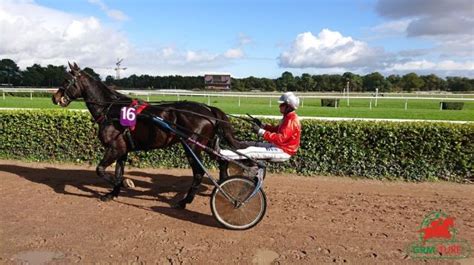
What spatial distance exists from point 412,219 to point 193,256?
2.65 m

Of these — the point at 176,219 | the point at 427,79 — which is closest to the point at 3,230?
the point at 176,219

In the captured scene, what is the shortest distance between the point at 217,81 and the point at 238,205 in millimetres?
45265

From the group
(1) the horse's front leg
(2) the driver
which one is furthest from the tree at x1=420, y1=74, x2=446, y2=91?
(1) the horse's front leg

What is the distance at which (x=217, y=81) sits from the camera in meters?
49.1

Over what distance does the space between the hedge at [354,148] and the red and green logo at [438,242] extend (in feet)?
6.29

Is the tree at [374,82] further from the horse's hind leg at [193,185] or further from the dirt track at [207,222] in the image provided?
the horse's hind leg at [193,185]

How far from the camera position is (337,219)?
188 inches

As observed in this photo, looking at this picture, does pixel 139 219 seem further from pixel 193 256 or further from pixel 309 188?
pixel 309 188

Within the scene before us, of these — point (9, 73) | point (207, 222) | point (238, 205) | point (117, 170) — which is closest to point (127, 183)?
point (117, 170)

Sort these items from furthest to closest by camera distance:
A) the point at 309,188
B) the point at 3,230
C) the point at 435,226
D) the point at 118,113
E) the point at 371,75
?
the point at 371,75
the point at 309,188
the point at 118,113
the point at 435,226
the point at 3,230

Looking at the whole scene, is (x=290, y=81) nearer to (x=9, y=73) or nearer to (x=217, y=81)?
(x=217, y=81)

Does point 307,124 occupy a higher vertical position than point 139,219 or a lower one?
higher

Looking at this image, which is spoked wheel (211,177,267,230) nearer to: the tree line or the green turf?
the green turf

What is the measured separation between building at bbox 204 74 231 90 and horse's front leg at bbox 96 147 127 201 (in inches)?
1696
